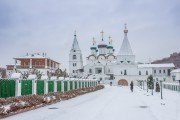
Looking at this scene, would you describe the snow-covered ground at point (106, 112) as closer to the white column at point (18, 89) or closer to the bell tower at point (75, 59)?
the white column at point (18, 89)

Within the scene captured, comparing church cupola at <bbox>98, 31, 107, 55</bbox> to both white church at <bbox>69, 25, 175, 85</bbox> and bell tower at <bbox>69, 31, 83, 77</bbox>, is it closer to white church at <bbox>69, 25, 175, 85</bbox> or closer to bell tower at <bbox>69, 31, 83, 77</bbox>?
white church at <bbox>69, 25, 175, 85</bbox>

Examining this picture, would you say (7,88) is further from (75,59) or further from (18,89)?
(75,59)

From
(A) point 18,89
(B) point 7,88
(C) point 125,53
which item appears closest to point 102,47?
(C) point 125,53

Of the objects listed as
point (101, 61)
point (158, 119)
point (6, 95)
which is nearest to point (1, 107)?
point (6, 95)

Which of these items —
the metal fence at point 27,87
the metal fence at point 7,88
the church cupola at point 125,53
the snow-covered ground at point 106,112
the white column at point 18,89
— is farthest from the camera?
the church cupola at point 125,53

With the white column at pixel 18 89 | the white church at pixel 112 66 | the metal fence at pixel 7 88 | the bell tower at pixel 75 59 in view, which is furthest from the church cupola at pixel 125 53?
the metal fence at pixel 7 88

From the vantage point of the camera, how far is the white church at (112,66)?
98062 mm

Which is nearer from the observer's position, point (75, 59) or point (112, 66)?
point (112, 66)

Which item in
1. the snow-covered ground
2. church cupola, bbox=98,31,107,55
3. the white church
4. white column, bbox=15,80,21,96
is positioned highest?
church cupola, bbox=98,31,107,55

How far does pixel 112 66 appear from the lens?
113688 mm

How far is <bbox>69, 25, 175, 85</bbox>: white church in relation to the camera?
322 feet

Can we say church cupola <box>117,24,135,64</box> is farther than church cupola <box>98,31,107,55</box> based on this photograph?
No

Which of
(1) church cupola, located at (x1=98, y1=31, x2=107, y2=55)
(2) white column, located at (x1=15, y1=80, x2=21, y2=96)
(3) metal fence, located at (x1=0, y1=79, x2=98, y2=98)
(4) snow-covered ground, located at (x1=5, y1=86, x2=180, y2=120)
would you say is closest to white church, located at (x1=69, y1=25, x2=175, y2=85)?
(1) church cupola, located at (x1=98, y1=31, x2=107, y2=55)

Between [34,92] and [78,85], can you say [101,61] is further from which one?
[34,92]
